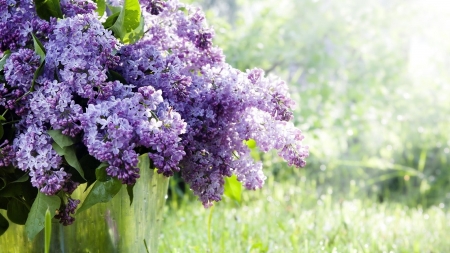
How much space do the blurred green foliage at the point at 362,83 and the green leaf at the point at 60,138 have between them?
72.8 inches

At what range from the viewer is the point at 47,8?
917 millimetres

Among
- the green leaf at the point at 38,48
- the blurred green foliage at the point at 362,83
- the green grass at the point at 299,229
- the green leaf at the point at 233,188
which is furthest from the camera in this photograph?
the blurred green foliage at the point at 362,83

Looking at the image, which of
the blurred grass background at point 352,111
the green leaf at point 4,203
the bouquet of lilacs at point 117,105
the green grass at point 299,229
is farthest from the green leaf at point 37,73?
the blurred grass background at point 352,111

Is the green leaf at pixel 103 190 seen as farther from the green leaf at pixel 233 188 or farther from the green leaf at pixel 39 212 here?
the green leaf at pixel 233 188

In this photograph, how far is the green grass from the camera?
1.65 m

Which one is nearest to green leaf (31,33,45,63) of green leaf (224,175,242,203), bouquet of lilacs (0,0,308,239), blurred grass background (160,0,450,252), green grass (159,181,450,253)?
bouquet of lilacs (0,0,308,239)

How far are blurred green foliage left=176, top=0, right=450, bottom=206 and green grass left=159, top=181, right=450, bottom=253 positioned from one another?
511mm

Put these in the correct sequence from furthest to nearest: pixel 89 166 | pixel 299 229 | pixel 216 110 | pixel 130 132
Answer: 1. pixel 299 229
2. pixel 216 110
3. pixel 89 166
4. pixel 130 132

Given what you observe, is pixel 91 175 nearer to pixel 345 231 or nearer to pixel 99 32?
pixel 99 32

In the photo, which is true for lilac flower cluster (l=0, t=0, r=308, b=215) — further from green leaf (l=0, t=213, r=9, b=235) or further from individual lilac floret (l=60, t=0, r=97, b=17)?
green leaf (l=0, t=213, r=9, b=235)

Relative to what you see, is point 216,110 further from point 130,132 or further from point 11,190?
point 11,190

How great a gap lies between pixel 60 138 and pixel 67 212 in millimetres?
129

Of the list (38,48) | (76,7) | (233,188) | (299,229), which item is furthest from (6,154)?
(299,229)

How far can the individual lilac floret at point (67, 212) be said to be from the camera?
85cm
